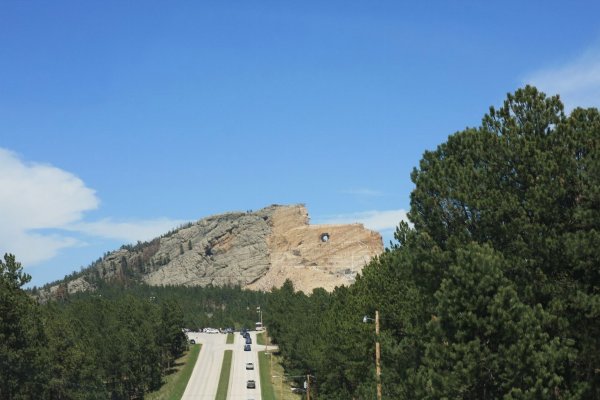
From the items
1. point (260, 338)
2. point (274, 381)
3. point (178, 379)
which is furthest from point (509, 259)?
point (260, 338)

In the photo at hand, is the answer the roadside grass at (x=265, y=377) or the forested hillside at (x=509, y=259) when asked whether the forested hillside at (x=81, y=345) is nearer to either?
the roadside grass at (x=265, y=377)

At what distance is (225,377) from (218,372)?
4063 mm

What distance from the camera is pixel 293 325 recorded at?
80688 mm

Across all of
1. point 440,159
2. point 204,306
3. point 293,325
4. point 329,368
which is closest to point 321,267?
point 204,306

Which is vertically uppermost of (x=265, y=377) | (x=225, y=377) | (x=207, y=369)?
(x=207, y=369)

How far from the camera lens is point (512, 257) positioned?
21016 millimetres

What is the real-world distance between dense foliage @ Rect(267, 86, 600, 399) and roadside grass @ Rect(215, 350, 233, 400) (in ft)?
200

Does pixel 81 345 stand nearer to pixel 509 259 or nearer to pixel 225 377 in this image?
pixel 225 377

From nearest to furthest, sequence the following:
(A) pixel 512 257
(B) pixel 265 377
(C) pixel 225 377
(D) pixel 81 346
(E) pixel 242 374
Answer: (A) pixel 512 257 < (D) pixel 81 346 < (B) pixel 265 377 < (C) pixel 225 377 < (E) pixel 242 374

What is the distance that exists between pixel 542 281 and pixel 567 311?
1.09 metres

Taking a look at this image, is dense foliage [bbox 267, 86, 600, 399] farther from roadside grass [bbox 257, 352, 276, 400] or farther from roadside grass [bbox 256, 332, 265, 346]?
roadside grass [bbox 256, 332, 265, 346]

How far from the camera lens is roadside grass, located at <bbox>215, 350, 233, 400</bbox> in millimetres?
82025

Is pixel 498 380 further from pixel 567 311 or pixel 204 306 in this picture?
pixel 204 306

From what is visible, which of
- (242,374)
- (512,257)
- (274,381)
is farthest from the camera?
(242,374)
